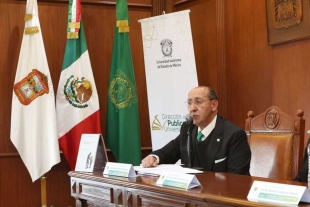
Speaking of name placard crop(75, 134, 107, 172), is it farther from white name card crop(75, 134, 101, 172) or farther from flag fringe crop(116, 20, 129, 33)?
flag fringe crop(116, 20, 129, 33)

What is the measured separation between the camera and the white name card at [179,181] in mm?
2037

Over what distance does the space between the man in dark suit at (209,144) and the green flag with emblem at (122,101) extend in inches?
56.5

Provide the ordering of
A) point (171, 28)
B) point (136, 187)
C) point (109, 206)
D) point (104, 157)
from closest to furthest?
1. point (136, 187)
2. point (109, 206)
3. point (104, 157)
4. point (171, 28)

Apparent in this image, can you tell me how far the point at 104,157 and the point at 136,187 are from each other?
0.70 metres

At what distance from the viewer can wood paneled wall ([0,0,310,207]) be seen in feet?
13.3

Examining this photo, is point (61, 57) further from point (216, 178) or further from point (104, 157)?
point (216, 178)

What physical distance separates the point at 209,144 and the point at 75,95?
200 centimetres

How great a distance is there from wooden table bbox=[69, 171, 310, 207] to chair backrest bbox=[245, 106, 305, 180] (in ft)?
2.31

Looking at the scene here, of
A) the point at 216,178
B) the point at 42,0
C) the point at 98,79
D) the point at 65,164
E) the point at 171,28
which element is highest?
the point at 42,0

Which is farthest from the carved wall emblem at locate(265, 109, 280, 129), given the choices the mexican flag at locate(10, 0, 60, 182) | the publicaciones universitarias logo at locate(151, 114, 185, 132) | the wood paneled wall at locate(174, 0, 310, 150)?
the mexican flag at locate(10, 0, 60, 182)

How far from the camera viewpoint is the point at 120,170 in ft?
8.48

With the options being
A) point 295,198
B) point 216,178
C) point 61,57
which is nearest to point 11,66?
point 61,57

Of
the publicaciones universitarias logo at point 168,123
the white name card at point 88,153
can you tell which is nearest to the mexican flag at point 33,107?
the publicaciones universitarias logo at point 168,123

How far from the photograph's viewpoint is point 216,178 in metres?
2.38
